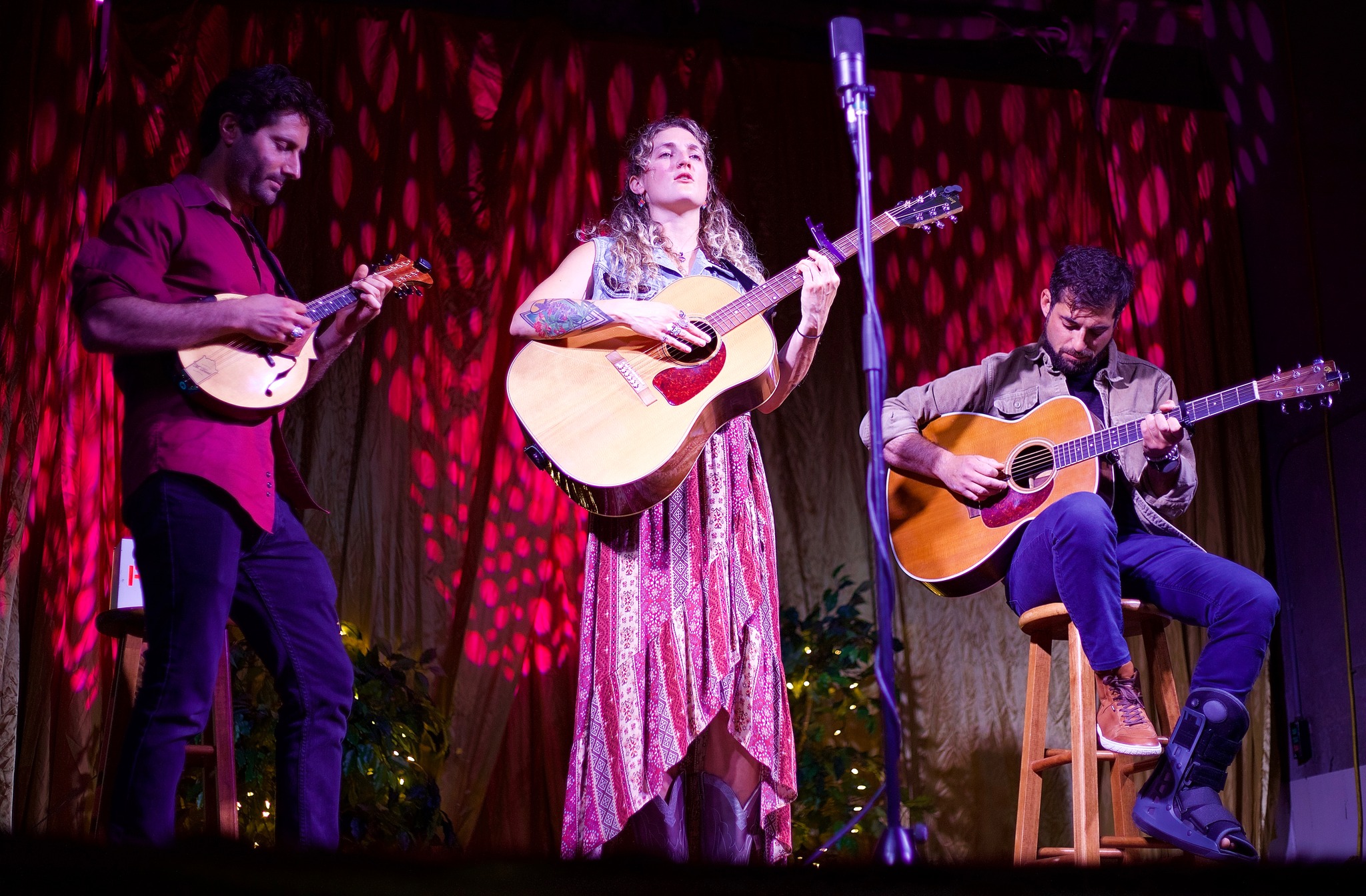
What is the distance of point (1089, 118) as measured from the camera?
472 centimetres

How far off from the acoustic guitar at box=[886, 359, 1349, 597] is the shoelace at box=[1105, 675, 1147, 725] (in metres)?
0.44

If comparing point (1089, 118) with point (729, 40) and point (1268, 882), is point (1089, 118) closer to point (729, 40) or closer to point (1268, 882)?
point (729, 40)

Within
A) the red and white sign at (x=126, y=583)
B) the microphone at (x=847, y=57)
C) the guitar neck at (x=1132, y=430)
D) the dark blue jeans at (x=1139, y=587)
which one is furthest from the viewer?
the red and white sign at (x=126, y=583)

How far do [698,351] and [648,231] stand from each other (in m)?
0.42

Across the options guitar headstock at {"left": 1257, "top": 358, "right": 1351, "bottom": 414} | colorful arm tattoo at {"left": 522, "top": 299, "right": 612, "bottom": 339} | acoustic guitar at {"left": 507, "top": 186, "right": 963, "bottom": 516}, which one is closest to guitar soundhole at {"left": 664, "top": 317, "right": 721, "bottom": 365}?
acoustic guitar at {"left": 507, "top": 186, "right": 963, "bottom": 516}

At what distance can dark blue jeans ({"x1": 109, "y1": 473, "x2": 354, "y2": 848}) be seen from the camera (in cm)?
199

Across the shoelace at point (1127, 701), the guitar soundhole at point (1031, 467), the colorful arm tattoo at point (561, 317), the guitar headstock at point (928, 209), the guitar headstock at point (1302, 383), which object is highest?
the guitar headstock at point (928, 209)

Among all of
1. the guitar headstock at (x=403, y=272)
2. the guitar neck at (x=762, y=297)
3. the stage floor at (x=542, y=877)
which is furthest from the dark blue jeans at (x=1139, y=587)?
the guitar headstock at (x=403, y=272)

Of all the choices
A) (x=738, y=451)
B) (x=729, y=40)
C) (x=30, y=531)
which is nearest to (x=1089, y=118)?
(x=729, y=40)

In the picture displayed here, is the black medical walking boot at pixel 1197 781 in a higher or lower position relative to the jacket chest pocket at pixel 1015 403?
lower

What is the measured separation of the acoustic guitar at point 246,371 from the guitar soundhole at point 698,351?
31.1 inches

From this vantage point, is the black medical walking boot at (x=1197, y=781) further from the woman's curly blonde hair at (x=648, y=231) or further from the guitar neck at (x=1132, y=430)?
the woman's curly blonde hair at (x=648, y=231)

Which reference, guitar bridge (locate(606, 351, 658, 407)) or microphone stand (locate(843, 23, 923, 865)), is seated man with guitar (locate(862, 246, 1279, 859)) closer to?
guitar bridge (locate(606, 351, 658, 407))

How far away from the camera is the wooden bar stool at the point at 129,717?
7.90ft
